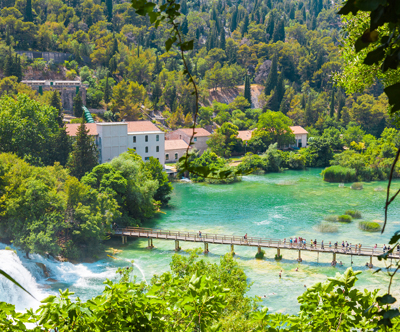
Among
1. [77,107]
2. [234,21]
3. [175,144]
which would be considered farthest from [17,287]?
[234,21]

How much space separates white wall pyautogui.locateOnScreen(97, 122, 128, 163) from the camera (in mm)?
40938

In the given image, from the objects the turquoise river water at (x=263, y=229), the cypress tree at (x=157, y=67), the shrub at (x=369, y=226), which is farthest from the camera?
the cypress tree at (x=157, y=67)

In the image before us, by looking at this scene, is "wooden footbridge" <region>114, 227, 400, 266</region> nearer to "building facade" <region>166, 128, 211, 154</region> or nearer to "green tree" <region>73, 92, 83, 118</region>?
"building facade" <region>166, 128, 211, 154</region>

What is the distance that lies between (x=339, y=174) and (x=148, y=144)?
824 inches

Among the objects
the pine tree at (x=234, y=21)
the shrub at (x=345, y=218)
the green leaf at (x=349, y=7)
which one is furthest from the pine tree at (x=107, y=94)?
the green leaf at (x=349, y=7)

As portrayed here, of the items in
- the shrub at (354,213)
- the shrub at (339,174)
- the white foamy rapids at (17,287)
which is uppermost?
the shrub at (339,174)

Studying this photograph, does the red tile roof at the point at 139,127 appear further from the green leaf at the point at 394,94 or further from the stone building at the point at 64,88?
the green leaf at the point at 394,94

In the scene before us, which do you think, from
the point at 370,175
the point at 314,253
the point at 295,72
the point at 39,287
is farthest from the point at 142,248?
the point at 295,72

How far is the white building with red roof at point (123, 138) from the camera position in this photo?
135ft

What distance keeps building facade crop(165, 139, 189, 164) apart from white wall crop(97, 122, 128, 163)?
35.1 feet

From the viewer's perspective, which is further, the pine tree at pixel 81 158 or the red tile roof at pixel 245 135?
the red tile roof at pixel 245 135

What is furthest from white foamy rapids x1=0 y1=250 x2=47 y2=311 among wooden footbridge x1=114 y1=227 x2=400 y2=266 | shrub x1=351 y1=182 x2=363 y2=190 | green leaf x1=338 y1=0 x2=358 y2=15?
shrub x1=351 y1=182 x2=363 y2=190

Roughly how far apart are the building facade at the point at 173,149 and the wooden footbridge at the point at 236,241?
2302 cm

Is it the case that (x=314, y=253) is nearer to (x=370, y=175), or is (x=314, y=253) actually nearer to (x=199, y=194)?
(x=199, y=194)
